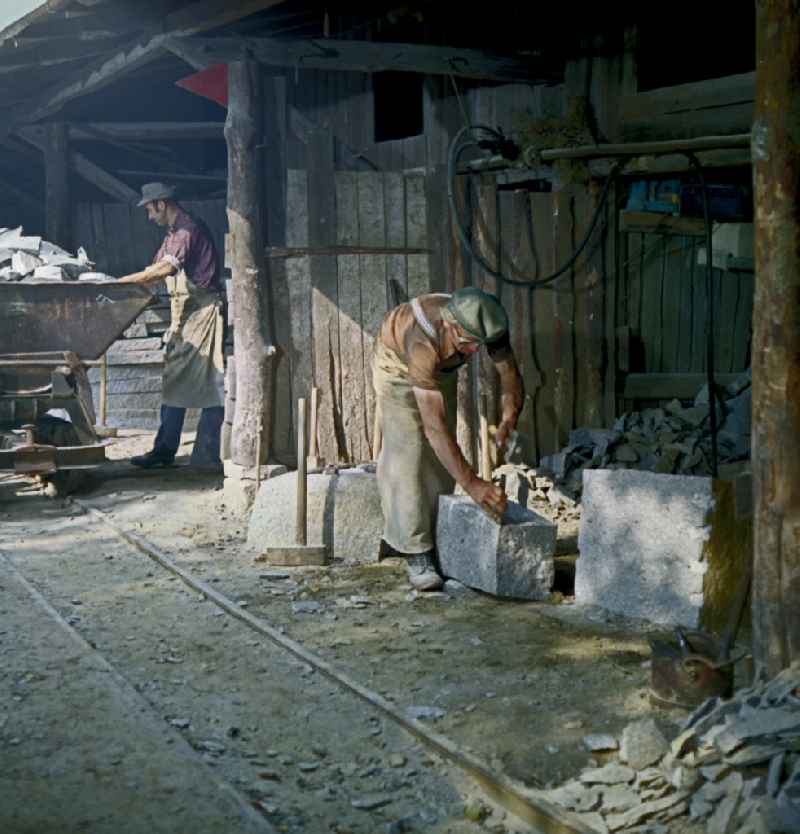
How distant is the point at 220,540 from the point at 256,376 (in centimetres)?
133

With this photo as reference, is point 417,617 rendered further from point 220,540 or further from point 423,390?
point 220,540

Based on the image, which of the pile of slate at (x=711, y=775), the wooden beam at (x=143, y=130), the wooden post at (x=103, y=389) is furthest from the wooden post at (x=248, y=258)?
the wooden beam at (x=143, y=130)

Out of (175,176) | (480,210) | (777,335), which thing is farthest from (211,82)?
(175,176)

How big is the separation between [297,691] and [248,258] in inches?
164

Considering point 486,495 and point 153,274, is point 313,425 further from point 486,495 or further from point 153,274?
point 486,495

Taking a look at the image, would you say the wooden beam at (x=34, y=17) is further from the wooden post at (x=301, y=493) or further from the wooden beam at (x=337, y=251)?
the wooden post at (x=301, y=493)

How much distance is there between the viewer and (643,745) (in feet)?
Answer: 12.7

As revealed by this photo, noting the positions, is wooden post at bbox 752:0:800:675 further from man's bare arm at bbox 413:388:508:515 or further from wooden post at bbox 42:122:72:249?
wooden post at bbox 42:122:72:249

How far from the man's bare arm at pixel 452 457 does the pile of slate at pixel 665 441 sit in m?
2.07

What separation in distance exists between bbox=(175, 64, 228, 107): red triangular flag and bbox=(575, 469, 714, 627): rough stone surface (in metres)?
4.69

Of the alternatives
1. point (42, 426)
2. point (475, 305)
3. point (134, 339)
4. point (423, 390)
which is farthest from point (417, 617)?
point (134, 339)

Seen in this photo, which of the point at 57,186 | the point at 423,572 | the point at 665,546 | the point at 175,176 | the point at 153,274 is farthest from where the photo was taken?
the point at 175,176

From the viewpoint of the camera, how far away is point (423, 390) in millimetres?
5949

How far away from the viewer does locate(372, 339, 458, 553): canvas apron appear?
644cm
